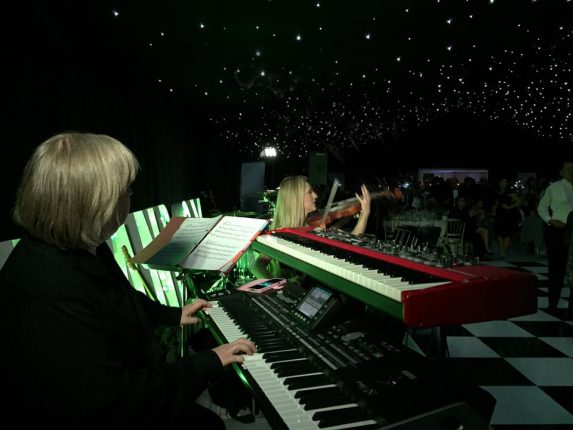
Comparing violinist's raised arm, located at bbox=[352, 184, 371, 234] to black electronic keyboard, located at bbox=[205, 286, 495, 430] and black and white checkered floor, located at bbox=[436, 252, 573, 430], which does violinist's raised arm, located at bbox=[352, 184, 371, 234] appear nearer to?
black and white checkered floor, located at bbox=[436, 252, 573, 430]

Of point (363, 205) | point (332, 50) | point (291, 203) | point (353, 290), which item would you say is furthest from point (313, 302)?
point (332, 50)

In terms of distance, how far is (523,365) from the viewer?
384 centimetres

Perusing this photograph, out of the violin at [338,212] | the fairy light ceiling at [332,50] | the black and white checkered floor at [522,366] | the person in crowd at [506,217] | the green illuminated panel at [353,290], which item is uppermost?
the fairy light ceiling at [332,50]

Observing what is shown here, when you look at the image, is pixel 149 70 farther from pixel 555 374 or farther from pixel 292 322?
pixel 555 374

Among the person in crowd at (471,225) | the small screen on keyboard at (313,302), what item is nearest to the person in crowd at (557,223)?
the person in crowd at (471,225)

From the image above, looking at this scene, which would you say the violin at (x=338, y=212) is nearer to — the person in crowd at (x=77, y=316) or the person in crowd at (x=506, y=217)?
the person in crowd at (x=77, y=316)

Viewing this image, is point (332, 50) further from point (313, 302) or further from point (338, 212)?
point (313, 302)

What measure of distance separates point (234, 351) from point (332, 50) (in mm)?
5282

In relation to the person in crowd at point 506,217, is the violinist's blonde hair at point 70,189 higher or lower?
higher

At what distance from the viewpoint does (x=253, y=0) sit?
12.6ft

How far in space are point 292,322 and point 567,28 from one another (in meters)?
6.75

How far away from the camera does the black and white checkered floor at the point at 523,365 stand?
9.71ft

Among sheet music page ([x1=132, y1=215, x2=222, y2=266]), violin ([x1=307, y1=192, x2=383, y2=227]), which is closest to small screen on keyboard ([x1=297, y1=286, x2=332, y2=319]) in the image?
sheet music page ([x1=132, y1=215, x2=222, y2=266])

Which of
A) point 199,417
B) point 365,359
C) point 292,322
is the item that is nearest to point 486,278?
point 365,359
